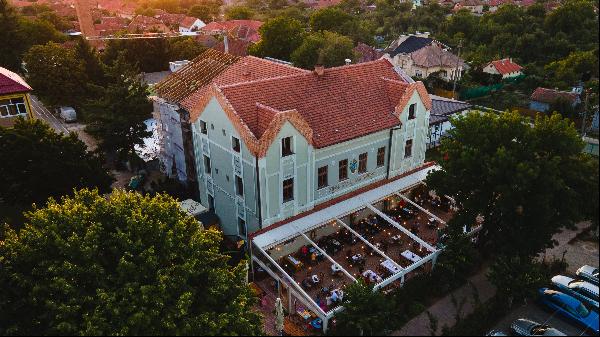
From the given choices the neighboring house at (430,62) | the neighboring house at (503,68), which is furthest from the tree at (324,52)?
the neighboring house at (503,68)

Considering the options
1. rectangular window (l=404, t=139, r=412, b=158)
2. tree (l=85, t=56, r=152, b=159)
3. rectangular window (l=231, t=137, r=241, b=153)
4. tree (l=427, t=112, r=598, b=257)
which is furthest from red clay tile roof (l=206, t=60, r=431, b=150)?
tree (l=85, t=56, r=152, b=159)

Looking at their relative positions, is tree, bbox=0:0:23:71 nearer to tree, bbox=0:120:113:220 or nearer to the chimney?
tree, bbox=0:120:113:220

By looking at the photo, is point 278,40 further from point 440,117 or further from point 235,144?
point 235,144

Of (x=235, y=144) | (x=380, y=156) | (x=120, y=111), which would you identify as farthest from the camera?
(x=120, y=111)

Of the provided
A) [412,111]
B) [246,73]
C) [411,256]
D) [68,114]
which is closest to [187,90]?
[246,73]

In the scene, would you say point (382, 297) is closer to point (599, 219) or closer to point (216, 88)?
point (599, 219)

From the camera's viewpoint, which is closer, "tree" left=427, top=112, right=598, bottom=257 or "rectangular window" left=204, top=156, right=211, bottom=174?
"tree" left=427, top=112, right=598, bottom=257
